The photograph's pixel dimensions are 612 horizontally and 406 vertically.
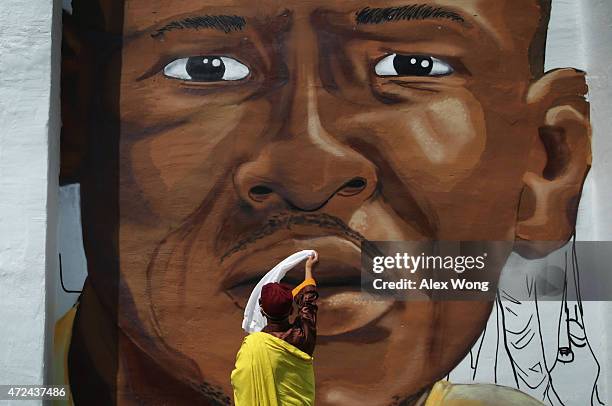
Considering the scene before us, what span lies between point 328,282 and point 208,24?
184 centimetres

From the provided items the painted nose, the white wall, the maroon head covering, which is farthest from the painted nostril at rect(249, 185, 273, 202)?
the maroon head covering

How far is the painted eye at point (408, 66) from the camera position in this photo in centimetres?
554

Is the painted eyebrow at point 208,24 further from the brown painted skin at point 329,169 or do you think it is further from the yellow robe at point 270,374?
the yellow robe at point 270,374

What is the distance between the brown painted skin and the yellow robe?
5.07 ft

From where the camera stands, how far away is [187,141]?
5492 mm

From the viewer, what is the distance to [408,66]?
218 inches

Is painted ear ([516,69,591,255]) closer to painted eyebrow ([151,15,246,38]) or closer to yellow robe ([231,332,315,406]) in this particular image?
painted eyebrow ([151,15,246,38])

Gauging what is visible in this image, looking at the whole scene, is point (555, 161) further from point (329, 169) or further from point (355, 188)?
point (329, 169)

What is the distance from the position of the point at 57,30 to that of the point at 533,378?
3.73 metres

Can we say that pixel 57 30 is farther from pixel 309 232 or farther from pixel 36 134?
pixel 309 232

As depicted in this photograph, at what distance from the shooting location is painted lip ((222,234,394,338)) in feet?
17.8

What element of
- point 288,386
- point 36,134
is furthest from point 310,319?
point 36,134

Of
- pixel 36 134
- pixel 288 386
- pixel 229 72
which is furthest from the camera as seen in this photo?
pixel 229 72

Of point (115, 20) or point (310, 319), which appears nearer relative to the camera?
point (310, 319)
